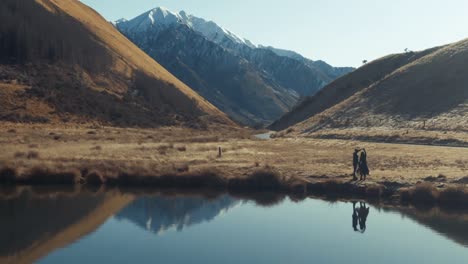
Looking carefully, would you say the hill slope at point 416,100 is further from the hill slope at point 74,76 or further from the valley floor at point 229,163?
the hill slope at point 74,76

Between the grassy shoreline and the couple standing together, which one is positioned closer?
the grassy shoreline

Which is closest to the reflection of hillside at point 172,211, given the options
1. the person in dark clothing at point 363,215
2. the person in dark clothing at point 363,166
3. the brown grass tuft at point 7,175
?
the person in dark clothing at point 363,215

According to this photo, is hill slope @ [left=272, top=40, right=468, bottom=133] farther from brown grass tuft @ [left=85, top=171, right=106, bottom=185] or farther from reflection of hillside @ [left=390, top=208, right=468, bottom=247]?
brown grass tuft @ [left=85, top=171, right=106, bottom=185]

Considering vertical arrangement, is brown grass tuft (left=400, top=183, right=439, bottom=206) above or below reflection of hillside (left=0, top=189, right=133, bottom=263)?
above

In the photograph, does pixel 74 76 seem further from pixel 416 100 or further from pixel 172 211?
pixel 172 211

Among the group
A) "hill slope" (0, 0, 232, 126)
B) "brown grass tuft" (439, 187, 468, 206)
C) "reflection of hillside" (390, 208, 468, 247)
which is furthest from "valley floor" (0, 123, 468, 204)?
"hill slope" (0, 0, 232, 126)

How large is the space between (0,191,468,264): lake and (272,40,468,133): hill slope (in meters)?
64.2

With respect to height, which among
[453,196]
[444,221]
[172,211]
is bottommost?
[444,221]

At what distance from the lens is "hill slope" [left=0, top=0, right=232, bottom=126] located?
106625mm

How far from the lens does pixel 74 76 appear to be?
127 m

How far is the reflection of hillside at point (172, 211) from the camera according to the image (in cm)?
3544

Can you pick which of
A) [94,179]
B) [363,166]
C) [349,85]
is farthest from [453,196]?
[349,85]

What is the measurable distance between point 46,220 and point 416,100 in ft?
337

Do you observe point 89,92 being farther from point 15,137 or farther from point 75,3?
point 75,3
